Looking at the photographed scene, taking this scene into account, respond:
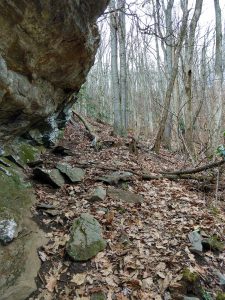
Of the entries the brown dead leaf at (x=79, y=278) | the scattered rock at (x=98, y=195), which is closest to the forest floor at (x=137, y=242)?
the brown dead leaf at (x=79, y=278)

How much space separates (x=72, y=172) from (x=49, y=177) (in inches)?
21.9

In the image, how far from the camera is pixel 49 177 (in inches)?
214

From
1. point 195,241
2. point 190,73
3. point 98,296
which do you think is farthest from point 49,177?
point 190,73

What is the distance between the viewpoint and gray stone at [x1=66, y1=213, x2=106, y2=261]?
3.75 m

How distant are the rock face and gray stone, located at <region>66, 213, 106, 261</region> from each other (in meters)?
2.40

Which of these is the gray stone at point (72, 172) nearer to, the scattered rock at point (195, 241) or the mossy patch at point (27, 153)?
the mossy patch at point (27, 153)

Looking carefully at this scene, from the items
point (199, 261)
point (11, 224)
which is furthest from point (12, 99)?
point (199, 261)

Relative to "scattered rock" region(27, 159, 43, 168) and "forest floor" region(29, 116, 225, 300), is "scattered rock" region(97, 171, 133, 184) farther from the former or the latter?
"scattered rock" region(27, 159, 43, 168)

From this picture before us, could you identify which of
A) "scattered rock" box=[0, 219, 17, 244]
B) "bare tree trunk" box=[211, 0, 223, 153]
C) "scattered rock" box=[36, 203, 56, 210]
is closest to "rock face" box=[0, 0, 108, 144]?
"scattered rock" box=[36, 203, 56, 210]

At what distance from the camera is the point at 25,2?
3.79 meters

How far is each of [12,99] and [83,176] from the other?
85.8 inches

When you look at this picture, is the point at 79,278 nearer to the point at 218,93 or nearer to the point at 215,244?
the point at 215,244

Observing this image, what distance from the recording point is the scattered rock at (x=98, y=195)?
5.03 m

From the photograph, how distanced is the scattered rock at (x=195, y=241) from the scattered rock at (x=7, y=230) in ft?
8.32
